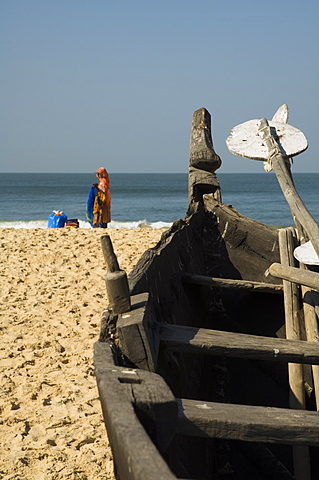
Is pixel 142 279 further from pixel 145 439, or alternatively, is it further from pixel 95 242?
pixel 95 242

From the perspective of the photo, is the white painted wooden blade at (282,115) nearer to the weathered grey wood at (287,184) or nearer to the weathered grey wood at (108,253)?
the weathered grey wood at (287,184)

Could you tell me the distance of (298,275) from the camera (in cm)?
251

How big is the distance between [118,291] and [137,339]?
0.56 feet

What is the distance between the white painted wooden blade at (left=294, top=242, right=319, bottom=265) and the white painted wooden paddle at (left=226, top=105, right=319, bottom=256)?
17.1 inches

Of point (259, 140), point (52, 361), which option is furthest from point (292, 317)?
point (52, 361)

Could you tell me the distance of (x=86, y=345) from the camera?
4.80 meters

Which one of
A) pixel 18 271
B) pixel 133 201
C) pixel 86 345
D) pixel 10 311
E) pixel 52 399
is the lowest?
pixel 52 399

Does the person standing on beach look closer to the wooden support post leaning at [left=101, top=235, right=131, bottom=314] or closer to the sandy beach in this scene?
the sandy beach

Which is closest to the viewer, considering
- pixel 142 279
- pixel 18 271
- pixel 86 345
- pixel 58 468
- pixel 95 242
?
pixel 142 279

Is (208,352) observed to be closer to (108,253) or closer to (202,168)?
(108,253)

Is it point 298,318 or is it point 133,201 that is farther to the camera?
point 133,201

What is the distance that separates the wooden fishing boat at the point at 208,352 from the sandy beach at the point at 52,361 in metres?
0.83

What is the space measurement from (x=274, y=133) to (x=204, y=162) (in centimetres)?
68

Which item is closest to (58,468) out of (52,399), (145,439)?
(52,399)
